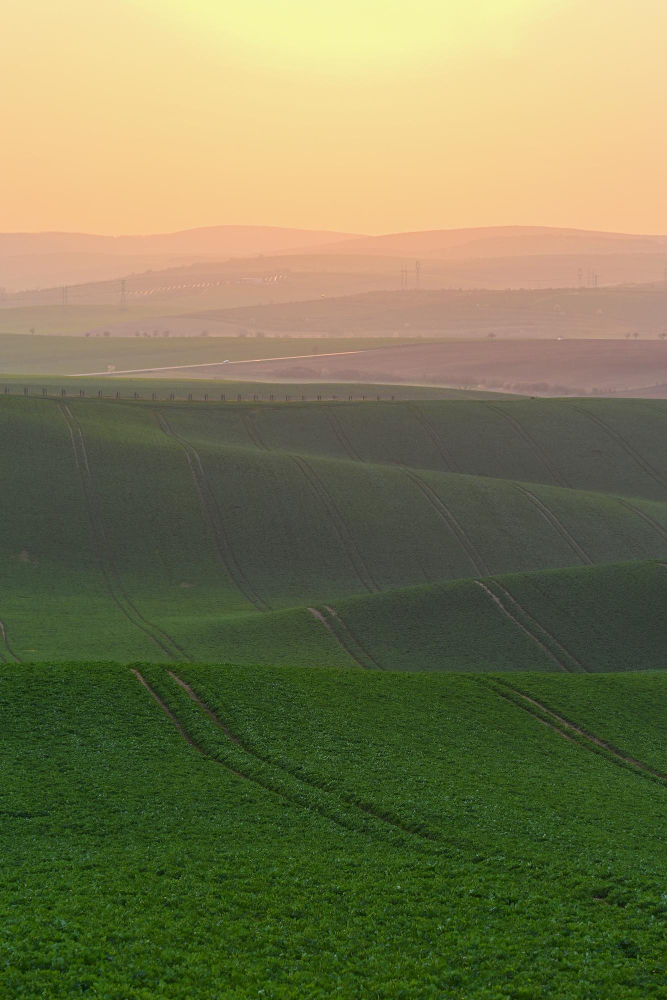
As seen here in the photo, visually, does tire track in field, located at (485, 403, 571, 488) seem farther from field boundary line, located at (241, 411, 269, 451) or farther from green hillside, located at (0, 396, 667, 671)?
field boundary line, located at (241, 411, 269, 451)

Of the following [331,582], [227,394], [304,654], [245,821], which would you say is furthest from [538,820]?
[227,394]

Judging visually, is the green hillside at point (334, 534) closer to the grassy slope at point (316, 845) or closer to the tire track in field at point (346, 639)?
the tire track in field at point (346, 639)

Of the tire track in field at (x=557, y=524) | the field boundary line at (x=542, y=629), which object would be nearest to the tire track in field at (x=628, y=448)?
the tire track in field at (x=557, y=524)

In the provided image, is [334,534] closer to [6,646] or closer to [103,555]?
[103,555]

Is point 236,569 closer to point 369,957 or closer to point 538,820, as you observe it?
point 538,820

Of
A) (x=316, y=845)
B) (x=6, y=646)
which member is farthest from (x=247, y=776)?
(x=6, y=646)

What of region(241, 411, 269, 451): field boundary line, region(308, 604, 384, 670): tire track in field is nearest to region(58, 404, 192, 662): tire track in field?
region(308, 604, 384, 670): tire track in field

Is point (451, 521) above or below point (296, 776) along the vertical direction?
below
